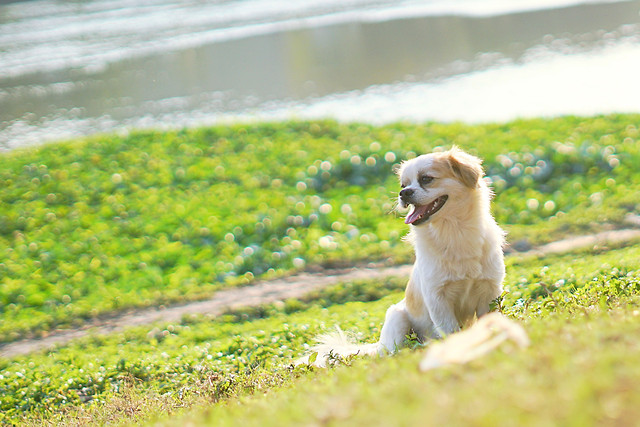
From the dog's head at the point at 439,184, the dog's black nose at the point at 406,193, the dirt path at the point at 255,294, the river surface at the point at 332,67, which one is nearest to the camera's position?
the dog's black nose at the point at 406,193

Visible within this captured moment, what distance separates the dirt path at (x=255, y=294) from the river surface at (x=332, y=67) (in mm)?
7868

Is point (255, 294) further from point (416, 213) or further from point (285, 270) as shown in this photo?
point (416, 213)

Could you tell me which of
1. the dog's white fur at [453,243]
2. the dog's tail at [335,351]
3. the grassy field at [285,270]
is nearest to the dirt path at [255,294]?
the grassy field at [285,270]

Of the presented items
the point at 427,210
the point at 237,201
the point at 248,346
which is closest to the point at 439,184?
the point at 427,210

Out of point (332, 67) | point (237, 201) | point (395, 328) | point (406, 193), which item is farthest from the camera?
point (332, 67)

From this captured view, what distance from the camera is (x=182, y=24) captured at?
3741 cm

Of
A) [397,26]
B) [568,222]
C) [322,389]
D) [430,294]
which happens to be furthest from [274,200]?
[397,26]

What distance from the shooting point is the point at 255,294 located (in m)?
11.2

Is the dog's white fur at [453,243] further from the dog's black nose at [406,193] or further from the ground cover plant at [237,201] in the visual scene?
the ground cover plant at [237,201]

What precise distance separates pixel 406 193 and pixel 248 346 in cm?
347

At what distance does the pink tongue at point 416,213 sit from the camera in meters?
6.33

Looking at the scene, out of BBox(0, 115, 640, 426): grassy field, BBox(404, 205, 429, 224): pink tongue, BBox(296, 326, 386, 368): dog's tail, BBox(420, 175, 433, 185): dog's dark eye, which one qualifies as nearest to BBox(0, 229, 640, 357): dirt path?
BBox(0, 115, 640, 426): grassy field

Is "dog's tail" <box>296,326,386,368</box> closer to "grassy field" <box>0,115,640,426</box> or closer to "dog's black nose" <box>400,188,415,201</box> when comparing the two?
"grassy field" <box>0,115,640,426</box>

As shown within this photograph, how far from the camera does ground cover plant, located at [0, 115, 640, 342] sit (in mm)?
11906
